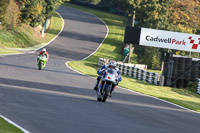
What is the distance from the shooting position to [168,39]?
116 feet

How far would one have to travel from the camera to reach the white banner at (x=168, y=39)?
35125mm

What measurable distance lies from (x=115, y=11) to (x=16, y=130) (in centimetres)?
8333

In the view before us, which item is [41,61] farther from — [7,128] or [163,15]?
[163,15]

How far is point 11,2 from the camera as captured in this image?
48906 mm

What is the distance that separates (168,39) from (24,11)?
25621 millimetres

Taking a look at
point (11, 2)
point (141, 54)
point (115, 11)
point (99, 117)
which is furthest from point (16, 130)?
point (115, 11)

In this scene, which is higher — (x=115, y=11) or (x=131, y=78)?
(x=115, y=11)

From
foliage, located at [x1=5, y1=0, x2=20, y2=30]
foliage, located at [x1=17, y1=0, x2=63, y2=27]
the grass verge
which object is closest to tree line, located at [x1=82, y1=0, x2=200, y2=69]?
the grass verge

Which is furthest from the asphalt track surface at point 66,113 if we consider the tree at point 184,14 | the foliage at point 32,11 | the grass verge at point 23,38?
the tree at point 184,14

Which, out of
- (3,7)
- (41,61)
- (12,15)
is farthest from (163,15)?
(41,61)

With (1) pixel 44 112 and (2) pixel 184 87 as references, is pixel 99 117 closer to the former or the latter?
(1) pixel 44 112

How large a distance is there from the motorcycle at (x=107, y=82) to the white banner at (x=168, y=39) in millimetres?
18546

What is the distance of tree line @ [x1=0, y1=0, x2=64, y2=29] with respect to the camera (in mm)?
47700

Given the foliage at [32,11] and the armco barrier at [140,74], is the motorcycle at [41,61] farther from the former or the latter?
the foliage at [32,11]
